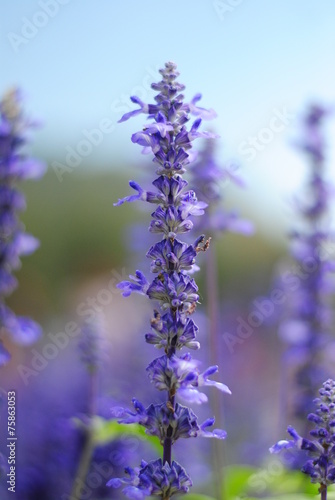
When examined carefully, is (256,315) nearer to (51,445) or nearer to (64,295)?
(51,445)

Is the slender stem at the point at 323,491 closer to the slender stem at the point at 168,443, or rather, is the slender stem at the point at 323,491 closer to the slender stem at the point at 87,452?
the slender stem at the point at 168,443

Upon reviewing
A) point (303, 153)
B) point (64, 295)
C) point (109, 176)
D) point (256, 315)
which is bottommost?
point (256, 315)

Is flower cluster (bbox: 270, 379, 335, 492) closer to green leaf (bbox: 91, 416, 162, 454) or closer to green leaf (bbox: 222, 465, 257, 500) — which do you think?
green leaf (bbox: 91, 416, 162, 454)

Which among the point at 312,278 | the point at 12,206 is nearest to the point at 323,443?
the point at 12,206

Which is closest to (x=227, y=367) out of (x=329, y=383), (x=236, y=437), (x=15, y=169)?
(x=236, y=437)

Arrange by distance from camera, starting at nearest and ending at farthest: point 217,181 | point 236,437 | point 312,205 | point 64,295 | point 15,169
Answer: point 15,169 → point 217,181 → point 312,205 → point 236,437 → point 64,295

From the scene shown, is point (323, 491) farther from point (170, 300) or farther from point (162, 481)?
point (170, 300)
